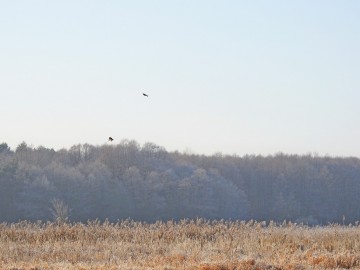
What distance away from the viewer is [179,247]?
20.2 m

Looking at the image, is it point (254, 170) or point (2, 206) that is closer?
point (2, 206)

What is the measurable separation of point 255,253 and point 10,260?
19.7 feet

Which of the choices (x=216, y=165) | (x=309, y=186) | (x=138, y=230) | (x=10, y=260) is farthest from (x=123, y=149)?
(x=10, y=260)

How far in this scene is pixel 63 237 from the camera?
2316 centimetres

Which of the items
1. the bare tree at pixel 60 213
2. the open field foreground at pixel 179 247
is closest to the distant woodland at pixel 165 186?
the bare tree at pixel 60 213

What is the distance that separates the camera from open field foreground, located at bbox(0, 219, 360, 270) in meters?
15.8

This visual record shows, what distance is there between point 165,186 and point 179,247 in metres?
60.1

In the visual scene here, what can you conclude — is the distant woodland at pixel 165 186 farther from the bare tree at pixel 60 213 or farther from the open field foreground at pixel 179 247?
the open field foreground at pixel 179 247

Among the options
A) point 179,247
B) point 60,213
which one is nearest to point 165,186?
point 60,213

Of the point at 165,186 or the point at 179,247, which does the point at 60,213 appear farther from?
the point at 165,186

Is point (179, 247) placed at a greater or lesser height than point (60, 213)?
lesser

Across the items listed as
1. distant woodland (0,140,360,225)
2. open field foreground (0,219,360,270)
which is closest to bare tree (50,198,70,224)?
distant woodland (0,140,360,225)

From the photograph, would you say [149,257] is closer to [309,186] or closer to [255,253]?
[255,253]

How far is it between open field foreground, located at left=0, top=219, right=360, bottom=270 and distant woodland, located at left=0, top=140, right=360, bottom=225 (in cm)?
2645
